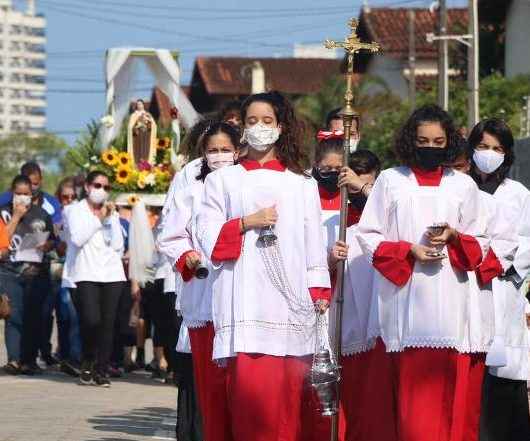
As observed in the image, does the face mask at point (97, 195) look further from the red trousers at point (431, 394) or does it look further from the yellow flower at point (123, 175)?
the red trousers at point (431, 394)

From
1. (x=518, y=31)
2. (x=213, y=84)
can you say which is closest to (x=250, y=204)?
(x=518, y=31)

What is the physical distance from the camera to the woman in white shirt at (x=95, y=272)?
17219mm

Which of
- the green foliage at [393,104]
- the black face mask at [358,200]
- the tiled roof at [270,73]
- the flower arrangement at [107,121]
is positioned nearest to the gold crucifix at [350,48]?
the black face mask at [358,200]

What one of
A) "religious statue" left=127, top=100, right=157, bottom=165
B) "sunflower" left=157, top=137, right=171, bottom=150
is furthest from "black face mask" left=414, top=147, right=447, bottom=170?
"sunflower" left=157, top=137, right=171, bottom=150

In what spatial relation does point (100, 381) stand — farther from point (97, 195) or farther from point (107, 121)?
point (107, 121)

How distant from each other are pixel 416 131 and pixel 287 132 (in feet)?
2.71

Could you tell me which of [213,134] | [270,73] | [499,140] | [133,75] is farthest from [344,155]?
[270,73]

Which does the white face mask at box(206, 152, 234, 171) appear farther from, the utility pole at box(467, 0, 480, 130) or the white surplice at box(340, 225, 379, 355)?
the utility pole at box(467, 0, 480, 130)

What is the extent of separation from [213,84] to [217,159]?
7854 cm

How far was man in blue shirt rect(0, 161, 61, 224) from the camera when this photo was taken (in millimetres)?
18859

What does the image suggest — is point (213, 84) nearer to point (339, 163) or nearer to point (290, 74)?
point (290, 74)

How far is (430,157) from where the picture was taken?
32.0ft

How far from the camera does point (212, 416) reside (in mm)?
9727

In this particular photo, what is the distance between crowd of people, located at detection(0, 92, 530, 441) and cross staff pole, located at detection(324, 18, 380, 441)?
10cm
